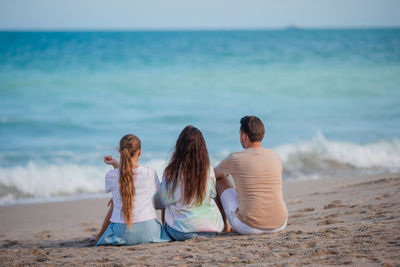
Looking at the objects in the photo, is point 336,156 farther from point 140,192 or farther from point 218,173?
point 140,192

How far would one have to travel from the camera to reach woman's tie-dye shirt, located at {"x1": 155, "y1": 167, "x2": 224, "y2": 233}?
12.2 ft

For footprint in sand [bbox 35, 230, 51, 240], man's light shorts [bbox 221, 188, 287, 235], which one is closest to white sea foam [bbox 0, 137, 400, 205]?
footprint in sand [bbox 35, 230, 51, 240]

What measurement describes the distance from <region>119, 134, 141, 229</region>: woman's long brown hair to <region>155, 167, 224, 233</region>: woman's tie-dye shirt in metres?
0.29

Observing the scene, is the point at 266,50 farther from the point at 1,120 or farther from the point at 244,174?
the point at 244,174

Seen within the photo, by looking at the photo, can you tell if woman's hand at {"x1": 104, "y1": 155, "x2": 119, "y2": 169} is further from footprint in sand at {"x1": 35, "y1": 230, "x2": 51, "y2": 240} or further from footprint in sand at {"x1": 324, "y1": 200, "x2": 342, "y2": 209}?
footprint in sand at {"x1": 324, "y1": 200, "x2": 342, "y2": 209}

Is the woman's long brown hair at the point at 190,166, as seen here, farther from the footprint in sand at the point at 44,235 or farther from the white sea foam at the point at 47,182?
the white sea foam at the point at 47,182

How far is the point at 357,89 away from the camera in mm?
17438

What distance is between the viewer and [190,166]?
3.58 meters

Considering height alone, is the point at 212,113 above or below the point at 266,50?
Answer: below

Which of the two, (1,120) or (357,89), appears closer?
(1,120)

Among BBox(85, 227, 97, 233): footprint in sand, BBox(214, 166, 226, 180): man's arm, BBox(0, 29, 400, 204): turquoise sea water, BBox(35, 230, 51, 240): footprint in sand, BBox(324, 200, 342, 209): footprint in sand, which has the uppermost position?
BBox(0, 29, 400, 204): turquoise sea water

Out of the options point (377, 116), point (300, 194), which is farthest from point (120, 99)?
point (300, 194)

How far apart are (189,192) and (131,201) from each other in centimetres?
52

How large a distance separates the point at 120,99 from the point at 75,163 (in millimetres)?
7138
